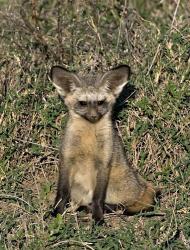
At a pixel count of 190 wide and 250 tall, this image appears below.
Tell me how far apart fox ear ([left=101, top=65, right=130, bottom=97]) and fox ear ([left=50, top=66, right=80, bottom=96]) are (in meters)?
0.27

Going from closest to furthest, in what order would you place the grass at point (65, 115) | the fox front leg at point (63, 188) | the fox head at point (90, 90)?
the grass at point (65, 115), the fox head at point (90, 90), the fox front leg at point (63, 188)

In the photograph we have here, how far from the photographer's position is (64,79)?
6531mm

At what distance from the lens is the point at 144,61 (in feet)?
25.4

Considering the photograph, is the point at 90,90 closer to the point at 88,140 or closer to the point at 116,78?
the point at 116,78

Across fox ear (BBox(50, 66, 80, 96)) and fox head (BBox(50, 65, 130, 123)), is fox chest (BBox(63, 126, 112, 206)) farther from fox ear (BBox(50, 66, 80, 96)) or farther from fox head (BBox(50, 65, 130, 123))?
fox ear (BBox(50, 66, 80, 96))

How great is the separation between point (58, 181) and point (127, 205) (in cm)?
71

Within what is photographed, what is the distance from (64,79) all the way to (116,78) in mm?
482

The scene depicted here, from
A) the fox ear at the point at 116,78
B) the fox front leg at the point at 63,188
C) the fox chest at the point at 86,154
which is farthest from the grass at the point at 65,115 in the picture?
→ the fox ear at the point at 116,78

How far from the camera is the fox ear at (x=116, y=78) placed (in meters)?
6.51

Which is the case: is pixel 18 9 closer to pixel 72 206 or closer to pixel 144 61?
pixel 144 61

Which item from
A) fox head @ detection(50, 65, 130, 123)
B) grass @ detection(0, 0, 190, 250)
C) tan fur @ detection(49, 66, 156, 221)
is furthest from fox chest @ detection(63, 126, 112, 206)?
grass @ detection(0, 0, 190, 250)

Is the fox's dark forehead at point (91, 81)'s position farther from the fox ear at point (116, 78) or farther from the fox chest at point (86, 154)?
the fox chest at point (86, 154)

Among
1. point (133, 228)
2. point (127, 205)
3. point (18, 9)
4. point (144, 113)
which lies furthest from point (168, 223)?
point (18, 9)

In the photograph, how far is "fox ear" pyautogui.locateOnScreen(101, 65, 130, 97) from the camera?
6508 millimetres
